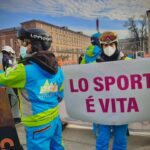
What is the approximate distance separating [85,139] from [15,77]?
2440mm

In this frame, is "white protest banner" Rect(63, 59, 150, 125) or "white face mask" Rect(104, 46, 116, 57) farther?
"white protest banner" Rect(63, 59, 150, 125)

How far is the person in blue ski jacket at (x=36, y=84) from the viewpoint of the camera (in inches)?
104

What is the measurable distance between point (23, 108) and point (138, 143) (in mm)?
2294

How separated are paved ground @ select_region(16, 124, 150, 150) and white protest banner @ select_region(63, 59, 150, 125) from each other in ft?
3.00

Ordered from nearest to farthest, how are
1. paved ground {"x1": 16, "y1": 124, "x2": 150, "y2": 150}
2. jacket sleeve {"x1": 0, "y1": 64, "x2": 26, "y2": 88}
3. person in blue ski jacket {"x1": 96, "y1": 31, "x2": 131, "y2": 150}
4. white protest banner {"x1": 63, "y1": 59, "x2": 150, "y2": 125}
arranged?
jacket sleeve {"x1": 0, "y1": 64, "x2": 26, "y2": 88}, person in blue ski jacket {"x1": 96, "y1": 31, "x2": 131, "y2": 150}, white protest banner {"x1": 63, "y1": 59, "x2": 150, "y2": 125}, paved ground {"x1": 16, "y1": 124, "x2": 150, "y2": 150}

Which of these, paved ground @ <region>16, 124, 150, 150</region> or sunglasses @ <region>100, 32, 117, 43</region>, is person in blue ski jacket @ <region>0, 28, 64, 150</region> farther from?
paved ground @ <region>16, 124, 150, 150</region>

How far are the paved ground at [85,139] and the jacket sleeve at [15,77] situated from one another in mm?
2066

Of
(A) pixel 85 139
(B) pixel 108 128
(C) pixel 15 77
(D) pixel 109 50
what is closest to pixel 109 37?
(D) pixel 109 50

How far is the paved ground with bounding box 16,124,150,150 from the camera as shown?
14.4ft

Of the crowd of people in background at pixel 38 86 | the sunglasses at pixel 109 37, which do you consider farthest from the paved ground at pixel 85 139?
the sunglasses at pixel 109 37

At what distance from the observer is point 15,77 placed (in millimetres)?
2609

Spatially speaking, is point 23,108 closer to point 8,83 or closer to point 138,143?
point 8,83

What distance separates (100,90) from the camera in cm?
354

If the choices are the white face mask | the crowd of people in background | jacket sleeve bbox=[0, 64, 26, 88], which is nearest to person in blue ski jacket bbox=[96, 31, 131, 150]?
the white face mask
